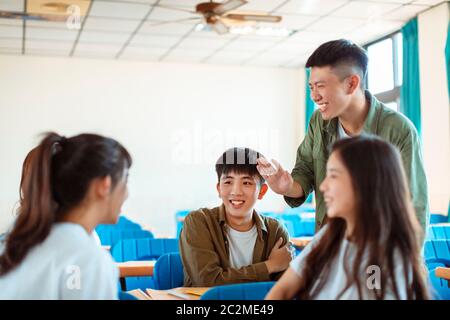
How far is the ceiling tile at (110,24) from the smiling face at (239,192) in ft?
14.8

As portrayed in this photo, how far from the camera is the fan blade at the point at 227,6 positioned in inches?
203

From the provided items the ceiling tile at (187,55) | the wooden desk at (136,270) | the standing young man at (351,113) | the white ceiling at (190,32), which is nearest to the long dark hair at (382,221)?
the standing young man at (351,113)

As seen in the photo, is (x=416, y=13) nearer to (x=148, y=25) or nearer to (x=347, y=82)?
(x=148, y=25)

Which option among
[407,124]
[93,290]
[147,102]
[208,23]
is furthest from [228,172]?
[147,102]

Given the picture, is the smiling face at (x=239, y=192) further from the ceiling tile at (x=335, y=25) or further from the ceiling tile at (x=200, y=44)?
the ceiling tile at (x=200, y=44)

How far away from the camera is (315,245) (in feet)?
5.11

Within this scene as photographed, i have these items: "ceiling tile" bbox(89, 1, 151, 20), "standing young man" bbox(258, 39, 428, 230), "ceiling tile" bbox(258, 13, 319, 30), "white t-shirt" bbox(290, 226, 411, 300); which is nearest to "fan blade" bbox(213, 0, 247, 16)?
"ceiling tile" bbox(89, 1, 151, 20)

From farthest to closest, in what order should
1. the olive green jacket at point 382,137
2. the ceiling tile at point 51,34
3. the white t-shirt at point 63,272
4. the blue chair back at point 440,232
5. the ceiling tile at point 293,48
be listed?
1. the ceiling tile at point 293,48
2. the ceiling tile at point 51,34
3. the blue chair back at point 440,232
4. the olive green jacket at point 382,137
5. the white t-shirt at point 63,272

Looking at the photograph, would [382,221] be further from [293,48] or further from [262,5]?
[293,48]

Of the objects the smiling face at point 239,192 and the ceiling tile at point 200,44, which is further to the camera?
the ceiling tile at point 200,44

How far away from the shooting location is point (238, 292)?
1.73 meters

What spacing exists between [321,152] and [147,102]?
6.94 m

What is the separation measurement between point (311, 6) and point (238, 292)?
4.96m

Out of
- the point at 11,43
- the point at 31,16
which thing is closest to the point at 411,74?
the point at 31,16
